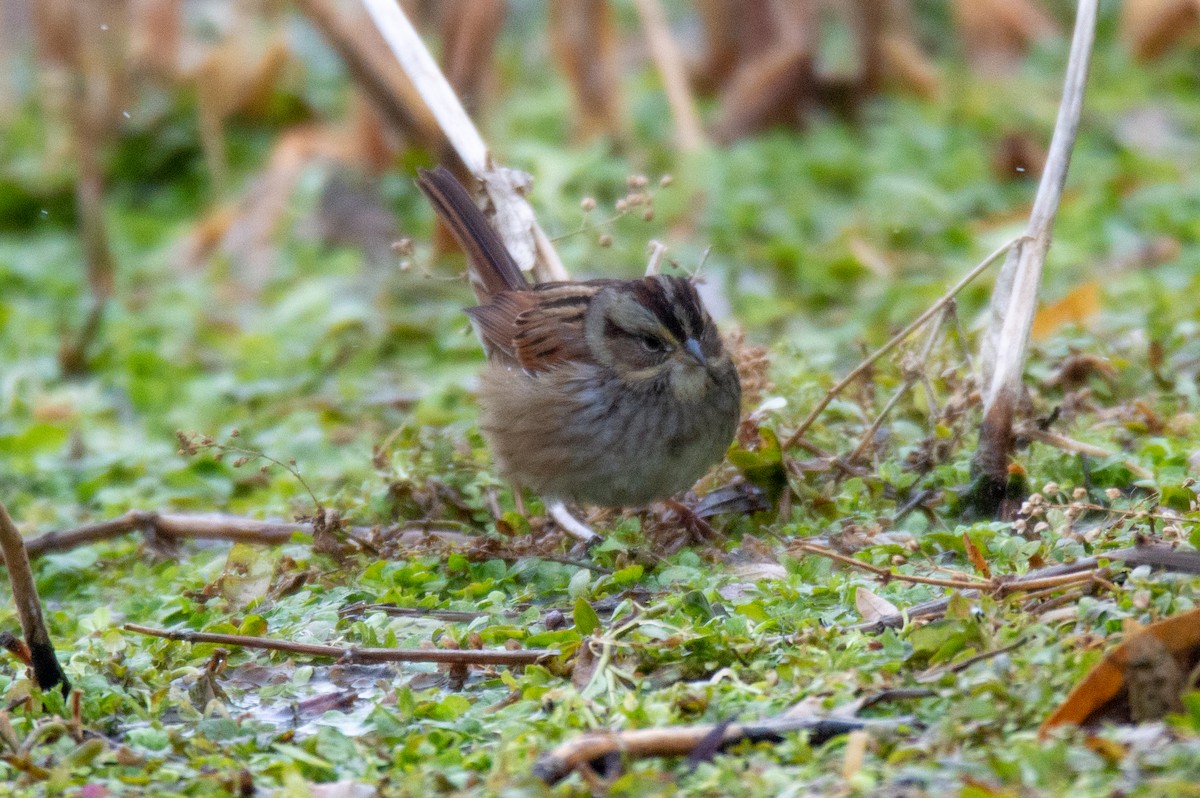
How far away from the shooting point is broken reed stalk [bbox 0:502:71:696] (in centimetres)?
288

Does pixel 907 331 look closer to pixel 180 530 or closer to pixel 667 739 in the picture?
pixel 667 739

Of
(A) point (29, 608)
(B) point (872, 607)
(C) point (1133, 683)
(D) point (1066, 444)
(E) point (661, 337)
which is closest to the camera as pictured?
(C) point (1133, 683)

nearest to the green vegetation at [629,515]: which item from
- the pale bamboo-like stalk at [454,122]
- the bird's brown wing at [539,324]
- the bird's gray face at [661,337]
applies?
the bird's gray face at [661,337]

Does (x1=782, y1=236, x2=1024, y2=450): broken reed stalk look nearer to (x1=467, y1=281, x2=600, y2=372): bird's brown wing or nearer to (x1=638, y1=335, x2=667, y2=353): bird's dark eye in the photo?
(x1=638, y1=335, x2=667, y2=353): bird's dark eye

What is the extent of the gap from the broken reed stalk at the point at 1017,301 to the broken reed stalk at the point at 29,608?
220 cm

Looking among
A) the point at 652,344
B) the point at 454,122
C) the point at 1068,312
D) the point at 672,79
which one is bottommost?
the point at 1068,312

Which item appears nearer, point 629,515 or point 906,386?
point 906,386

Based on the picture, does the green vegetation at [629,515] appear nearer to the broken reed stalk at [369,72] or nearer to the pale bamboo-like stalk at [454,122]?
the broken reed stalk at [369,72]

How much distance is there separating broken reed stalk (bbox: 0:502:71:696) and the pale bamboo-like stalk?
199 centimetres

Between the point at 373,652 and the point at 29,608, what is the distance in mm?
708

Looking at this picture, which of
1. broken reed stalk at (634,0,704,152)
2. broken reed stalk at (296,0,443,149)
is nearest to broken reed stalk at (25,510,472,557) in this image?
broken reed stalk at (296,0,443,149)

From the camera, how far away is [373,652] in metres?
3.32

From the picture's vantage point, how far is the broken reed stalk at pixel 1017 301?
148 inches

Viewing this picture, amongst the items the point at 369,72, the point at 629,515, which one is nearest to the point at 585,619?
the point at 629,515
